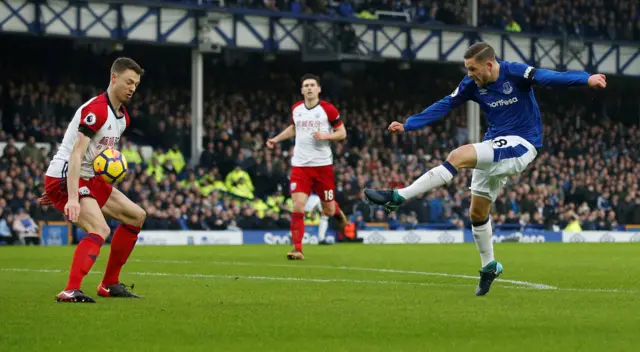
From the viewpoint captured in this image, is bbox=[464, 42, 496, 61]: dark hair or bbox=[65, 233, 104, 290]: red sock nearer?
bbox=[65, 233, 104, 290]: red sock

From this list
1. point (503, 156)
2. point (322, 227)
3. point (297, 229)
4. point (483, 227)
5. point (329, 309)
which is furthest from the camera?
point (322, 227)

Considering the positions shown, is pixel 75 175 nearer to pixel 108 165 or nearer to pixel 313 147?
pixel 108 165

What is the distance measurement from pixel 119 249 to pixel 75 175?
108 centimetres

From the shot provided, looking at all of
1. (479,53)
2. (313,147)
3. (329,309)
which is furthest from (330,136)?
(329,309)

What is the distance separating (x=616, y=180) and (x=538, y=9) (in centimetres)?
808

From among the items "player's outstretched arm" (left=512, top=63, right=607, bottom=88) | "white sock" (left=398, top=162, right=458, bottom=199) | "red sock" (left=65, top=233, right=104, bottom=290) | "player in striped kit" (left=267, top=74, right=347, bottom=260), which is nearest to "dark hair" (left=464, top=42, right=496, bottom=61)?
"player's outstretched arm" (left=512, top=63, right=607, bottom=88)

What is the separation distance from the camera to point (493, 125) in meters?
10.8

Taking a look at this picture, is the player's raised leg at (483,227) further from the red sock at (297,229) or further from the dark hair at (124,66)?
the red sock at (297,229)

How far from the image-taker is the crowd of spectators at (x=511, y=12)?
37562mm

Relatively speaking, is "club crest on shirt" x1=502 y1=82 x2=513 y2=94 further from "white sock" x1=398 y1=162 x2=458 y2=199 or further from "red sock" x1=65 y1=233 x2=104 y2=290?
"red sock" x1=65 y1=233 x2=104 y2=290

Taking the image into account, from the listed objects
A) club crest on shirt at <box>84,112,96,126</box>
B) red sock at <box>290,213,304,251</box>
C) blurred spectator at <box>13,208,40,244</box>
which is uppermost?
club crest on shirt at <box>84,112,96,126</box>

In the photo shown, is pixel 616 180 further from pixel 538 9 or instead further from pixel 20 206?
pixel 20 206

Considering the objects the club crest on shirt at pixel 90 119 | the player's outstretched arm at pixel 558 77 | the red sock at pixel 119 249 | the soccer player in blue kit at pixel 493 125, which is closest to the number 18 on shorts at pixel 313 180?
the soccer player in blue kit at pixel 493 125

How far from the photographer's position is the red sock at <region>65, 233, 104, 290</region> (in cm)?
973
